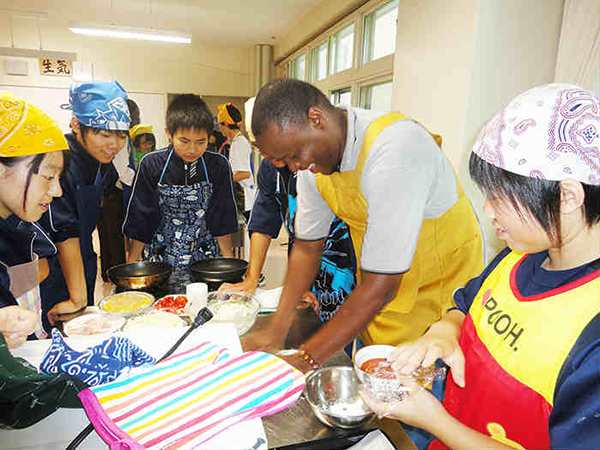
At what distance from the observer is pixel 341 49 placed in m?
5.06

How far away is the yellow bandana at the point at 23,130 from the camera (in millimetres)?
1073

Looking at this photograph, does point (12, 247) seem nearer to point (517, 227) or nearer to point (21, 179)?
point (21, 179)

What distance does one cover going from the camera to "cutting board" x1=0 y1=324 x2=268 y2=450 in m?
0.62

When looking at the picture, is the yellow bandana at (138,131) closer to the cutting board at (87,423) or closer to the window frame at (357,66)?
the window frame at (357,66)

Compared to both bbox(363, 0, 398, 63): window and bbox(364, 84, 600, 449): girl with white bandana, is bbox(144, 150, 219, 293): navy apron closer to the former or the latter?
bbox(364, 84, 600, 449): girl with white bandana

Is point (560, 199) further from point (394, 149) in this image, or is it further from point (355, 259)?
point (355, 259)

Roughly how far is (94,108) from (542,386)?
201 cm

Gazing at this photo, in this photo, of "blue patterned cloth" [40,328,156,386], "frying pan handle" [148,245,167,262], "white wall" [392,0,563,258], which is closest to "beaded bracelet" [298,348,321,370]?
"blue patterned cloth" [40,328,156,386]

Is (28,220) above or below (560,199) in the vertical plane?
below

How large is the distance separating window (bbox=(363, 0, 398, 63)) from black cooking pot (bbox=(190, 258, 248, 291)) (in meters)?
3.00

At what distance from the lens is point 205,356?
2.62 ft

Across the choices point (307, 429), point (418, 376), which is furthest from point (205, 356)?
point (418, 376)

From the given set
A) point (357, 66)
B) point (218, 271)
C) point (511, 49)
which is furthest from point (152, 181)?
point (357, 66)

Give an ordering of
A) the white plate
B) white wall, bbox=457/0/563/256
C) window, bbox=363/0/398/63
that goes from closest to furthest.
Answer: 1. the white plate
2. white wall, bbox=457/0/563/256
3. window, bbox=363/0/398/63
